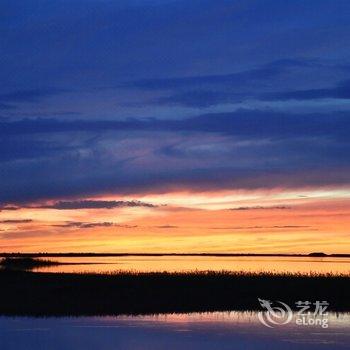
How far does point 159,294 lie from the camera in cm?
4106

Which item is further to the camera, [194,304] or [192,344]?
[194,304]

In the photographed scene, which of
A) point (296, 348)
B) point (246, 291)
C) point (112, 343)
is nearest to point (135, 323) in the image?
point (112, 343)

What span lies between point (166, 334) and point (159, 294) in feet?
38.2

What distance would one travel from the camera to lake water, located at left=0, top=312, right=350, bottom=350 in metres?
27.1

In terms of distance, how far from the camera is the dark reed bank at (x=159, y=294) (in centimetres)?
3631

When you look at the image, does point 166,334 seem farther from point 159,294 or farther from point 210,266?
point 210,266

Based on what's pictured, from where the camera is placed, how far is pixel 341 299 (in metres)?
38.7

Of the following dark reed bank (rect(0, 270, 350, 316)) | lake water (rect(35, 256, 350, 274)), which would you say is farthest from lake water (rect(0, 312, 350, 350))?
lake water (rect(35, 256, 350, 274))

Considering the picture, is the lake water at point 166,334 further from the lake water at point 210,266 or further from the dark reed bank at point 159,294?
the lake water at point 210,266

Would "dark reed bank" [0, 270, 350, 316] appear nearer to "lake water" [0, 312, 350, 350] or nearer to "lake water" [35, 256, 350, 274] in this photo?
"lake water" [0, 312, 350, 350]

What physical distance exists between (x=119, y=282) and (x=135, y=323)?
16.6 m

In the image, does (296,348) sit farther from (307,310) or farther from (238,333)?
(307,310)

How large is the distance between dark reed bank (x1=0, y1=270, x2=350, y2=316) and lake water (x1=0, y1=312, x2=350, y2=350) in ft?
8.52

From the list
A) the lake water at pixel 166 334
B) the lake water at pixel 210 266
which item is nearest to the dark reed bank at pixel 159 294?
the lake water at pixel 166 334
